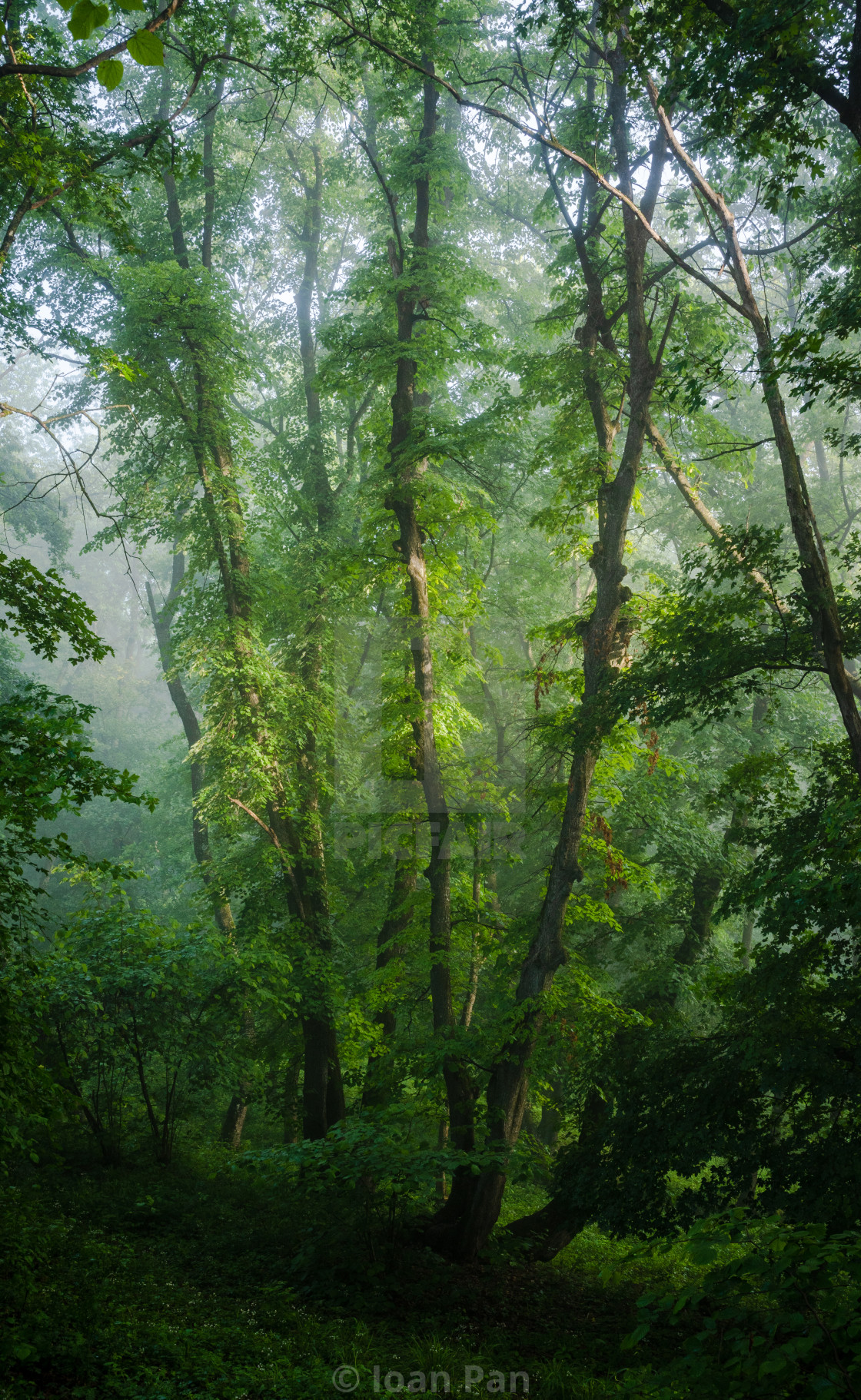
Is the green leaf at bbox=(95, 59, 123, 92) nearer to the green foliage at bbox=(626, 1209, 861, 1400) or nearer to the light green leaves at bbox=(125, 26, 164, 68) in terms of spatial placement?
the light green leaves at bbox=(125, 26, 164, 68)

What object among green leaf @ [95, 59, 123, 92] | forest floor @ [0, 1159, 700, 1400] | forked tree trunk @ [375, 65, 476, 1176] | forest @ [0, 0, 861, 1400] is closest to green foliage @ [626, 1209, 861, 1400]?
forest @ [0, 0, 861, 1400]

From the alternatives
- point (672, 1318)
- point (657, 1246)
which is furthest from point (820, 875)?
point (672, 1318)

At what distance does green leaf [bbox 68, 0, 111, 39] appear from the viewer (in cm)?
157

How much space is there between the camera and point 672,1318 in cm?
236

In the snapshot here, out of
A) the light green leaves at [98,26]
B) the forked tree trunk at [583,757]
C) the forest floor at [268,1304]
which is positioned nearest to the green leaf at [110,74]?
the light green leaves at [98,26]

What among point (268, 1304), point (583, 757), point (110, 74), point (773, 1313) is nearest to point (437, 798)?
point (583, 757)

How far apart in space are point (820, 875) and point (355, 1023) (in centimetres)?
690

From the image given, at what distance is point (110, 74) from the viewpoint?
5.71ft

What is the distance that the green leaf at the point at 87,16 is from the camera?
157 cm

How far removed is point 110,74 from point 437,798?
8.48 m

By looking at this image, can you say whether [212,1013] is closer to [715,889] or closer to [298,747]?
[298,747]

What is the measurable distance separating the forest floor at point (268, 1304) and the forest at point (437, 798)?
5cm

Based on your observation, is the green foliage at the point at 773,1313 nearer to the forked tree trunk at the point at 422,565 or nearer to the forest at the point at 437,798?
the forest at the point at 437,798

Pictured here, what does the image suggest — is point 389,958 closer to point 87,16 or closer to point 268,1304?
point 268,1304
